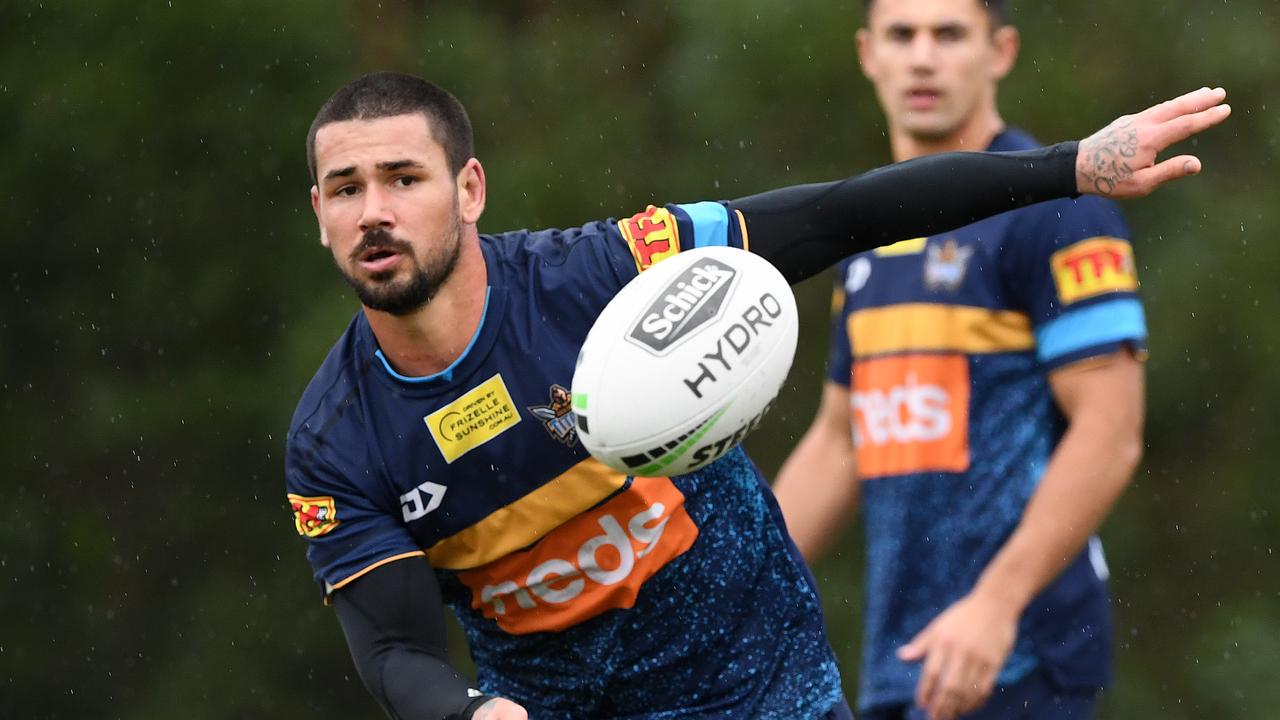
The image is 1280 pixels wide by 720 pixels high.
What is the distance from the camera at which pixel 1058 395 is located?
5121mm

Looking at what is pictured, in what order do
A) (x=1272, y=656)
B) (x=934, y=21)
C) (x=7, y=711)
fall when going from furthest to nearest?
(x=7, y=711), (x=1272, y=656), (x=934, y=21)

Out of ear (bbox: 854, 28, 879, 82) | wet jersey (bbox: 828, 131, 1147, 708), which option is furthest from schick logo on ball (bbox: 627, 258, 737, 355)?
ear (bbox: 854, 28, 879, 82)

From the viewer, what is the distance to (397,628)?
4219 millimetres

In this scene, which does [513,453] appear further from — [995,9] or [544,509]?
[995,9]

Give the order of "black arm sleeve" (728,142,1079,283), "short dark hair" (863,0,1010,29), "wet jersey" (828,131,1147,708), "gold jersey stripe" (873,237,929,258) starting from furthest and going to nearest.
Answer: "short dark hair" (863,0,1010,29)
"gold jersey stripe" (873,237,929,258)
"wet jersey" (828,131,1147,708)
"black arm sleeve" (728,142,1079,283)

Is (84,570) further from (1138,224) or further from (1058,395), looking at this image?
(1058,395)

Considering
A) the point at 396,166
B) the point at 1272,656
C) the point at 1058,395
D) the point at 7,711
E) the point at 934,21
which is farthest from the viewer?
the point at 7,711

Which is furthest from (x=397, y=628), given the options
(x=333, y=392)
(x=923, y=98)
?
(x=923, y=98)

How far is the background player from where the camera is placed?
500 cm

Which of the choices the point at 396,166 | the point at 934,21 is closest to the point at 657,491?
the point at 396,166

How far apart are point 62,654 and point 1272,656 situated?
644 cm

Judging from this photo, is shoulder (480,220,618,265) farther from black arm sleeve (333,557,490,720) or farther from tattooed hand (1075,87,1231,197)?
tattooed hand (1075,87,1231,197)

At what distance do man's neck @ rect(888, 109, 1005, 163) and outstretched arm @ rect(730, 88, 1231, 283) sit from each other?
123 cm

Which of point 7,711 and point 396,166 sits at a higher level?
point 396,166
